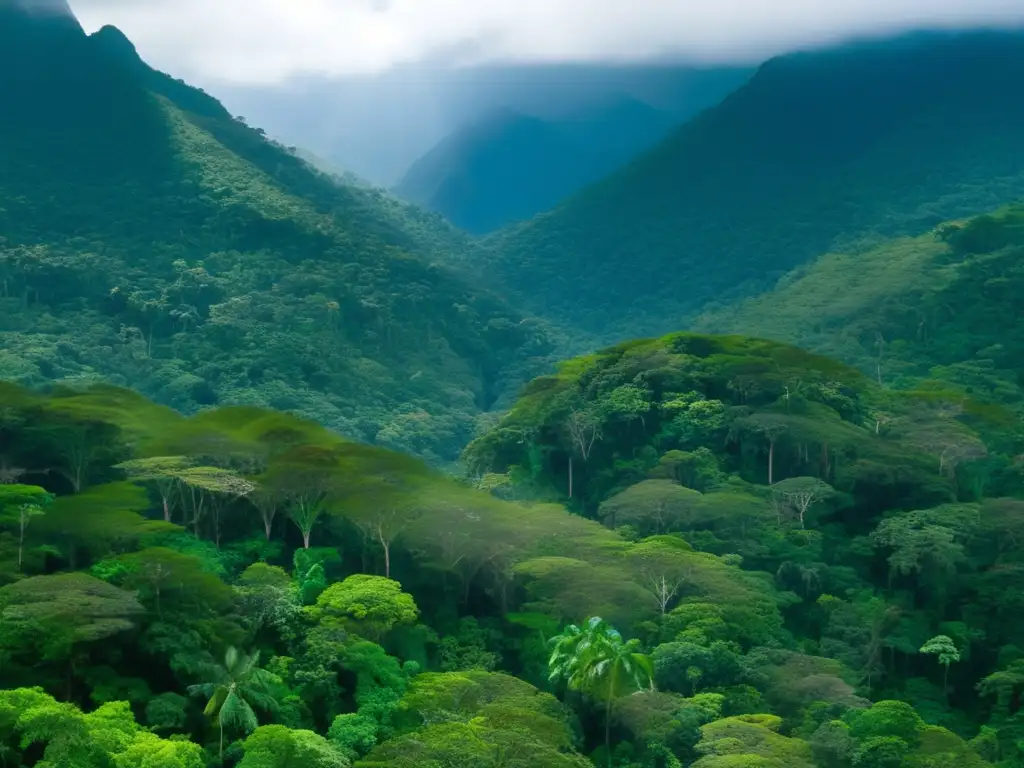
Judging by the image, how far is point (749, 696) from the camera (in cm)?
2408

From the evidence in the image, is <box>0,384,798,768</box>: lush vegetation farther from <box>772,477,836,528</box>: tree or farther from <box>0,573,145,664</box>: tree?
<box>772,477,836,528</box>: tree

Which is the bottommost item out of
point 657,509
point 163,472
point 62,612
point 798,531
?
point 798,531

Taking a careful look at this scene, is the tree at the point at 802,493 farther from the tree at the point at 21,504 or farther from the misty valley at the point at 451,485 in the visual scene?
the tree at the point at 21,504

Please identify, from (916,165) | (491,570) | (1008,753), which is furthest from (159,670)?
(916,165)

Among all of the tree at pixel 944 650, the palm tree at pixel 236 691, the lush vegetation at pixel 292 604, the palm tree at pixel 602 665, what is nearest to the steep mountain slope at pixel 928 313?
the tree at pixel 944 650

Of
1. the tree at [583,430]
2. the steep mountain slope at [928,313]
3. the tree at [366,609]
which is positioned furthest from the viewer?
the steep mountain slope at [928,313]

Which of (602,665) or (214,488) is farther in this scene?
(214,488)

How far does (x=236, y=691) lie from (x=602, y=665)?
7.17m

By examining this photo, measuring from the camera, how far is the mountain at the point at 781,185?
304 ft

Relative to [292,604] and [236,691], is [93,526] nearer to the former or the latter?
[292,604]

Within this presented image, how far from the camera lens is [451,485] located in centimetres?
3114

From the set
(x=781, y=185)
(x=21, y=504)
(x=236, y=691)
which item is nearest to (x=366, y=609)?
(x=236, y=691)

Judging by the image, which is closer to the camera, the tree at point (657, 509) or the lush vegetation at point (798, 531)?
the lush vegetation at point (798, 531)

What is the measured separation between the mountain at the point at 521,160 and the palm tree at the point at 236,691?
130312 millimetres
